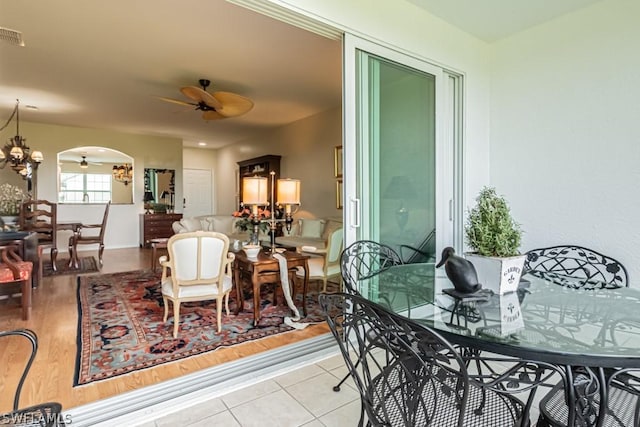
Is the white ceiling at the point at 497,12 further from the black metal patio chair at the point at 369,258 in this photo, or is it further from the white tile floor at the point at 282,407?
the white tile floor at the point at 282,407

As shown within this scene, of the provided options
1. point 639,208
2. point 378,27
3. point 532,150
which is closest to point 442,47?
point 378,27

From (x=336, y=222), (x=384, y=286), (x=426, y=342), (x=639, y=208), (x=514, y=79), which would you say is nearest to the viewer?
(x=426, y=342)

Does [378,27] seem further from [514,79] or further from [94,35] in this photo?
[94,35]

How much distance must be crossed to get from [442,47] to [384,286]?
223 cm

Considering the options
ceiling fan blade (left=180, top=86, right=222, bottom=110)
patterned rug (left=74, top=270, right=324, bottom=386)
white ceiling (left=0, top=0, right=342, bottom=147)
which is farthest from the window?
ceiling fan blade (left=180, top=86, right=222, bottom=110)

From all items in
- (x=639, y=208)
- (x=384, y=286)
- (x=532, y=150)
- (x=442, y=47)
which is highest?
(x=442, y=47)

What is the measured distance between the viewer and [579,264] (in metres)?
2.73

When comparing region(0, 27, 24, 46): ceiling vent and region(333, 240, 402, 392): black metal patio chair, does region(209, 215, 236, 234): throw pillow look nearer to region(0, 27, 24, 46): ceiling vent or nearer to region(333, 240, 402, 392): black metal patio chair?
region(0, 27, 24, 46): ceiling vent

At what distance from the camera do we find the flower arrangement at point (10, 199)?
579 cm

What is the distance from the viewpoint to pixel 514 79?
314 centimetres

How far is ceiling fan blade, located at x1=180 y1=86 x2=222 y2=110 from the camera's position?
364cm

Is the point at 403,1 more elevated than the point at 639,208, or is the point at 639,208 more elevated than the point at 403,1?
the point at 403,1

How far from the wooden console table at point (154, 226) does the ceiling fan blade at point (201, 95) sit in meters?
4.72

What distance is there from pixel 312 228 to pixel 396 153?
10.1 ft
